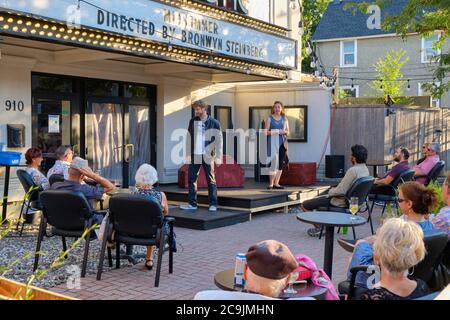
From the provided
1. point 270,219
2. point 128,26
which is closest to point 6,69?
point 128,26

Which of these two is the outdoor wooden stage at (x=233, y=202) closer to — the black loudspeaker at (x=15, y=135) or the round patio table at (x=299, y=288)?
the black loudspeaker at (x=15, y=135)

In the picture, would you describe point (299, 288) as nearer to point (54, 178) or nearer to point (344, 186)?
point (344, 186)

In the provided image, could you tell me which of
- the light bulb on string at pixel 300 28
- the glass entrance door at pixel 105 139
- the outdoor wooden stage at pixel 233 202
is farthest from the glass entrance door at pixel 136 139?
the light bulb on string at pixel 300 28

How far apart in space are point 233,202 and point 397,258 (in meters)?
6.83

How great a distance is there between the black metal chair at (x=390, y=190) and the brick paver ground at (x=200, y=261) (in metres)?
0.54

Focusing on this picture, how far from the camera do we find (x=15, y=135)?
8898mm

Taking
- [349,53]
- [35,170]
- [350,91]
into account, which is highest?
[349,53]

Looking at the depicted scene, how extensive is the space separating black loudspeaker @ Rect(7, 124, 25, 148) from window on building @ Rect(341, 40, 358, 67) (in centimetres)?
2242

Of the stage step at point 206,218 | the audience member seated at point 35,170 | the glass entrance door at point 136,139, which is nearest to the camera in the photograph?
the audience member seated at point 35,170

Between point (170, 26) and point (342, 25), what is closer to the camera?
point (170, 26)

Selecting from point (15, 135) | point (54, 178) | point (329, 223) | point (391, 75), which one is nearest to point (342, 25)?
point (391, 75)

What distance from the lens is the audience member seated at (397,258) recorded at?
117 inches

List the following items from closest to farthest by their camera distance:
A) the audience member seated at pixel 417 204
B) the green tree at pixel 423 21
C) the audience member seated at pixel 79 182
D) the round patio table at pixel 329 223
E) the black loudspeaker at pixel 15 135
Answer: the audience member seated at pixel 417 204 → the round patio table at pixel 329 223 → the audience member seated at pixel 79 182 → the black loudspeaker at pixel 15 135 → the green tree at pixel 423 21
